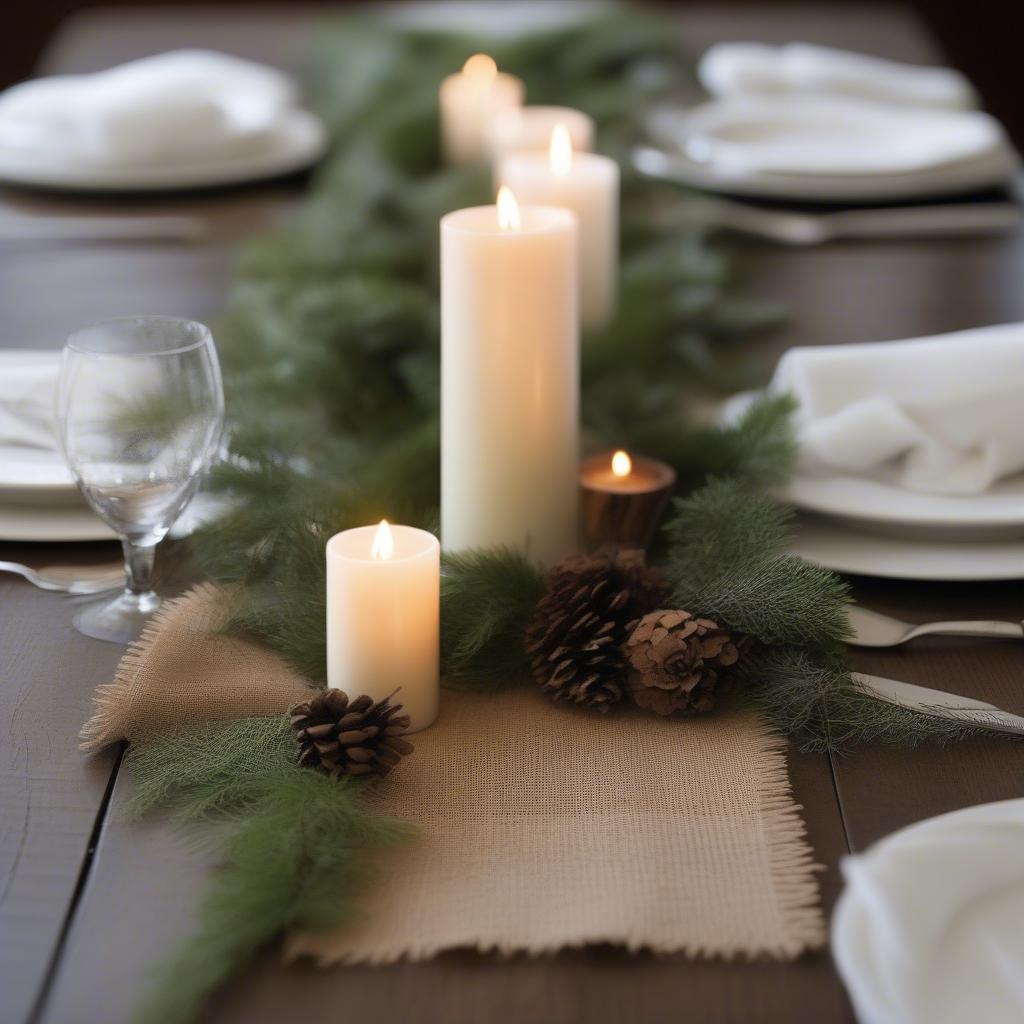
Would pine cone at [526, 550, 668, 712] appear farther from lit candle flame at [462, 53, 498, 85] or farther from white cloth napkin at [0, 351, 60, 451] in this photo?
lit candle flame at [462, 53, 498, 85]

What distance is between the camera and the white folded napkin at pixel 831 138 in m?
1.60

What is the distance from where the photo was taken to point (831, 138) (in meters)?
1.70

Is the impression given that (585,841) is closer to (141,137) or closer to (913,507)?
(913,507)

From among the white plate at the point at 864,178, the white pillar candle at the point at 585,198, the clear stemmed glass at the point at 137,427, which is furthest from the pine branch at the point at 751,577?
the white plate at the point at 864,178

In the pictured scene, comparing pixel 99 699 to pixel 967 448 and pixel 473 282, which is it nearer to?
pixel 473 282

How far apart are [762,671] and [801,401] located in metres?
0.27

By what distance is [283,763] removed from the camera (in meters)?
0.63

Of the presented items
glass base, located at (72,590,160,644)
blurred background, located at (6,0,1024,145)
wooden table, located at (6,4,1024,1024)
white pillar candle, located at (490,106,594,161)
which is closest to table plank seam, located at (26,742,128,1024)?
wooden table, located at (6,4,1024,1024)

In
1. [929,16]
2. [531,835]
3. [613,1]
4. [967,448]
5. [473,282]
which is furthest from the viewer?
[929,16]

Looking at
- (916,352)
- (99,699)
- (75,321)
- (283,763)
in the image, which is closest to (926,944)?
(283,763)

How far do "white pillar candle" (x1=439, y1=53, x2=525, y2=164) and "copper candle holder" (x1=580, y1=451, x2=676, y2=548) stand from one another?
34.2 inches

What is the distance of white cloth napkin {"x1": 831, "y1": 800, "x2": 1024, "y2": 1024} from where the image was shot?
48 centimetres

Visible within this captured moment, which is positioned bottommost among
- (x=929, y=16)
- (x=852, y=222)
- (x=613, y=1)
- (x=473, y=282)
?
(x=929, y=16)

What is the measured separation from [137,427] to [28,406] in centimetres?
25
